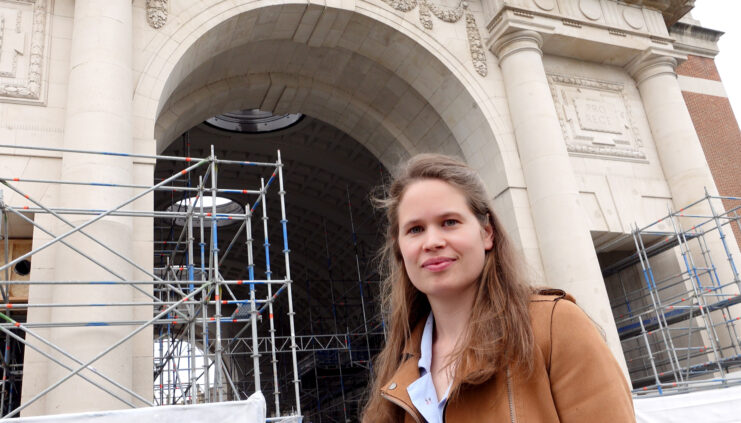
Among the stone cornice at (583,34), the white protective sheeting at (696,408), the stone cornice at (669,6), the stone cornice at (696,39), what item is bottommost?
the white protective sheeting at (696,408)

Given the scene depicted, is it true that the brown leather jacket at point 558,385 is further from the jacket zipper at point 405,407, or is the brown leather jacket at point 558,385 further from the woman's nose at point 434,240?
the woman's nose at point 434,240

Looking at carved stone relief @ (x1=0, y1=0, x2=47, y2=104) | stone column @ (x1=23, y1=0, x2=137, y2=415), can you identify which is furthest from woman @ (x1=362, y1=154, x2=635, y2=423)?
carved stone relief @ (x1=0, y1=0, x2=47, y2=104)

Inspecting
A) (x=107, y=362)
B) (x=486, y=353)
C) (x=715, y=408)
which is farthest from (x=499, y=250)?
(x=715, y=408)

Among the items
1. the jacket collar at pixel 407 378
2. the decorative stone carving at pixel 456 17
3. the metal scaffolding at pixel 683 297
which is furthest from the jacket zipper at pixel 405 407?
the decorative stone carving at pixel 456 17

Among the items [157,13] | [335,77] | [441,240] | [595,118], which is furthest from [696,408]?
[157,13]

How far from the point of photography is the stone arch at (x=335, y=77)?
40.3 ft

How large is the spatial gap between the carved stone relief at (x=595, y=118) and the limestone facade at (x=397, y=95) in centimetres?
5

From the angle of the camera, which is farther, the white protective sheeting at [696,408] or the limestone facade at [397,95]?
the limestone facade at [397,95]

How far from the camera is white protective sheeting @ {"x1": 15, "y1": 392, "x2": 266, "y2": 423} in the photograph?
18.4 ft

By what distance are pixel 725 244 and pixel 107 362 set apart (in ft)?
41.7

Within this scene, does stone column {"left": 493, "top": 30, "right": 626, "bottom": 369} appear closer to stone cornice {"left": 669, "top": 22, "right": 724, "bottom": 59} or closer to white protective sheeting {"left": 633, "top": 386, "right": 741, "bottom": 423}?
white protective sheeting {"left": 633, "top": 386, "right": 741, "bottom": 423}

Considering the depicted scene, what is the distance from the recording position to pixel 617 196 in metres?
14.5

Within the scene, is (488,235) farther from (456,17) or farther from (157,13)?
(456,17)

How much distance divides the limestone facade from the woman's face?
25.7ft
